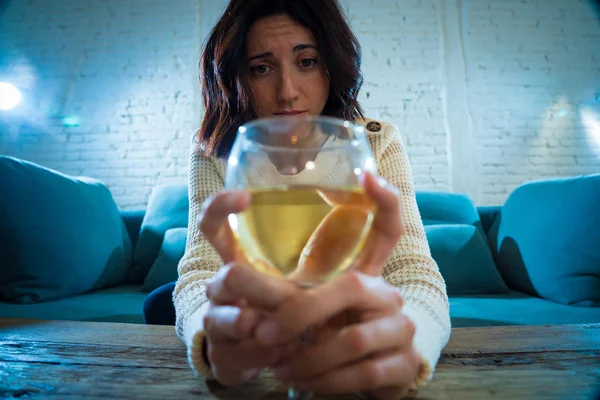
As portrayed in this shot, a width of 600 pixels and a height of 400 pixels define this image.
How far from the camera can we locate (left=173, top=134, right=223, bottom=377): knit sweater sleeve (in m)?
0.53

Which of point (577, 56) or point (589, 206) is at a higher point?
point (577, 56)

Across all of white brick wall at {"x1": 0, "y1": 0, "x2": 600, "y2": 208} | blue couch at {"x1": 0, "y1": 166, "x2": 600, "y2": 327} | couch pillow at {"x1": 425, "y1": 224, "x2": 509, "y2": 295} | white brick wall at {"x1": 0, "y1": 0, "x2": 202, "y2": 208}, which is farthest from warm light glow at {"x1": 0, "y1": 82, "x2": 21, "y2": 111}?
couch pillow at {"x1": 425, "y1": 224, "x2": 509, "y2": 295}

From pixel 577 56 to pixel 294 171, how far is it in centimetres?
437

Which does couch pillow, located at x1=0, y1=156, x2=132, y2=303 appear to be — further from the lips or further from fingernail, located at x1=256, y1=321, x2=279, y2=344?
fingernail, located at x1=256, y1=321, x2=279, y2=344

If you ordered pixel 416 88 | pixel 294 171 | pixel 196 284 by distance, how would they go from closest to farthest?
pixel 294 171, pixel 196 284, pixel 416 88

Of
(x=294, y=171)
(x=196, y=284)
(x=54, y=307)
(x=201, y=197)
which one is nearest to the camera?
(x=294, y=171)

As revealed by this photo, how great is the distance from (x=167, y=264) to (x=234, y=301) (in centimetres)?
179

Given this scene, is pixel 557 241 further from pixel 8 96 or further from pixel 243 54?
pixel 8 96

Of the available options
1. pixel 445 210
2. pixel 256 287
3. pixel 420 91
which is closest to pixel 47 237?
pixel 256 287

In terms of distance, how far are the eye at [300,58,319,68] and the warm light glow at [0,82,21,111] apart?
385 cm

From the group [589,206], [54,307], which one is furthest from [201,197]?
[589,206]

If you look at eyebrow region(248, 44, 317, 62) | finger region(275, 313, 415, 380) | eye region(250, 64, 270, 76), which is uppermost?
eyebrow region(248, 44, 317, 62)

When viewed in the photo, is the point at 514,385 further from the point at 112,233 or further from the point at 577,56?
the point at 577,56

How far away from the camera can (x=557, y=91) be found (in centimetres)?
362
